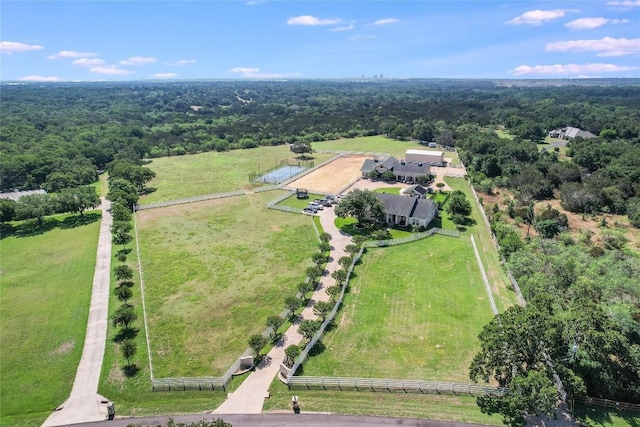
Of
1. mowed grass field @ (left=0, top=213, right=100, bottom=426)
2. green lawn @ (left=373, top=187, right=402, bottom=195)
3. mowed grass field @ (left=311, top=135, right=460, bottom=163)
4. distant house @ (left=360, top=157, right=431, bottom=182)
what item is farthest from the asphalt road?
mowed grass field @ (left=311, top=135, right=460, bottom=163)

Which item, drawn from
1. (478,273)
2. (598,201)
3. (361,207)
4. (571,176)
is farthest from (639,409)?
(571,176)

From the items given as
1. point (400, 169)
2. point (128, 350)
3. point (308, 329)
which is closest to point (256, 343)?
point (308, 329)

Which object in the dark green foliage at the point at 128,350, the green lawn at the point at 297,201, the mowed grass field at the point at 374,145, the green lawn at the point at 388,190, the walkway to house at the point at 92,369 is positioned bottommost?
the walkway to house at the point at 92,369

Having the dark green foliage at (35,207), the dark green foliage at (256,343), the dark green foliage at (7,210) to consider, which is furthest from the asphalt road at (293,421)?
the dark green foliage at (7,210)

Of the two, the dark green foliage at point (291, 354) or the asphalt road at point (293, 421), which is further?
the dark green foliage at point (291, 354)

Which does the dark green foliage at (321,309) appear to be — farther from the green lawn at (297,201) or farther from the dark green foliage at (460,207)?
the dark green foliage at (460,207)

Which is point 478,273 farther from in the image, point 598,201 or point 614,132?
point 614,132

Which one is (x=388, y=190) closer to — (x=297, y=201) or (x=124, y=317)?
(x=297, y=201)
